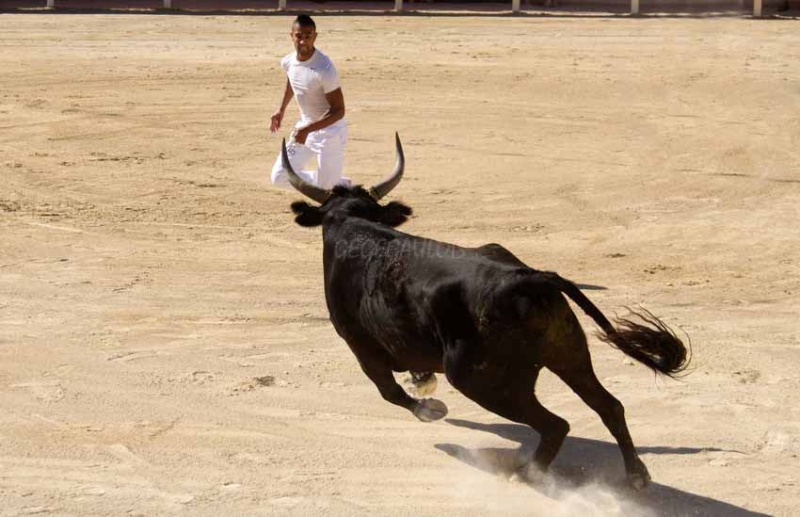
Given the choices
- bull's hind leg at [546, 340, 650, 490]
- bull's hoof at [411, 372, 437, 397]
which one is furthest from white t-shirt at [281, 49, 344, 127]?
bull's hind leg at [546, 340, 650, 490]

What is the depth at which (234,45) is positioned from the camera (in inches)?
840

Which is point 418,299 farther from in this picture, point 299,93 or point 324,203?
point 299,93

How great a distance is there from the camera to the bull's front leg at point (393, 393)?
7156 mm

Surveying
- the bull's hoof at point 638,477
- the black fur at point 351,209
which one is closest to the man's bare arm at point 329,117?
the black fur at point 351,209

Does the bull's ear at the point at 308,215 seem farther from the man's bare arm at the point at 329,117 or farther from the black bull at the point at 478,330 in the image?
the man's bare arm at the point at 329,117

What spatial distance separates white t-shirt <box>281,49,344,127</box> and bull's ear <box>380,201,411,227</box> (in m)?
2.50

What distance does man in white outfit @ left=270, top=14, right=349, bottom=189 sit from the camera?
10.1m

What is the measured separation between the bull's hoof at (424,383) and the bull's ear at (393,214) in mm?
874

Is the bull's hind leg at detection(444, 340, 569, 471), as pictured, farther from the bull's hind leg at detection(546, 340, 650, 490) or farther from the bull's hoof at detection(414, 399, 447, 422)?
the bull's hoof at detection(414, 399, 447, 422)

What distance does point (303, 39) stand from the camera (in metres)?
10.1

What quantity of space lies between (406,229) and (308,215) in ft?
14.4

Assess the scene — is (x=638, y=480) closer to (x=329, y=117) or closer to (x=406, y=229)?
(x=329, y=117)

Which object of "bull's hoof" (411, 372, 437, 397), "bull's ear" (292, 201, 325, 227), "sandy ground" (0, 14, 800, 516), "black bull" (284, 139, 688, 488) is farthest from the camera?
"bull's ear" (292, 201, 325, 227)

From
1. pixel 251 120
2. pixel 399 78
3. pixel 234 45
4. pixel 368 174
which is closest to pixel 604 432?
pixel 368 174
